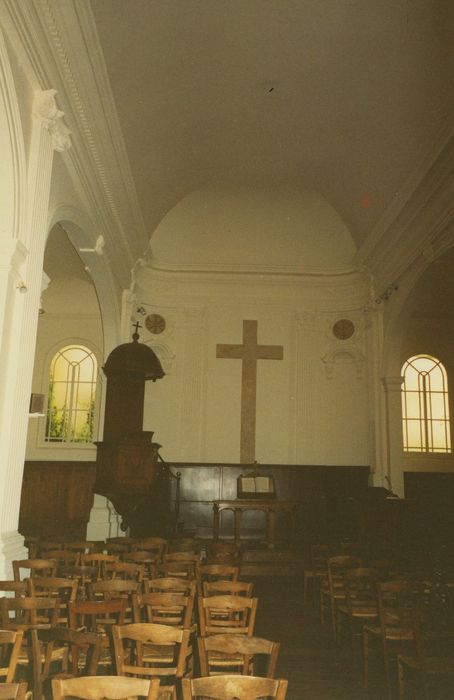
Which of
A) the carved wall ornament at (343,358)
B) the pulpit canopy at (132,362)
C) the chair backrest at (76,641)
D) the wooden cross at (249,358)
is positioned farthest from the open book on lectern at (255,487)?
the chair backrest at (76,641)

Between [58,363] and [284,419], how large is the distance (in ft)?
19.9

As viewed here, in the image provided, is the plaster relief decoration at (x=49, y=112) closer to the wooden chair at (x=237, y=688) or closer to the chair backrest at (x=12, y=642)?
the chair backrest at (x=12, y=642)

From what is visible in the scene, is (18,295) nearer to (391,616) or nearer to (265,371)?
(391,616)

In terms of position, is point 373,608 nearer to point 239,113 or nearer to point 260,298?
point 239,113

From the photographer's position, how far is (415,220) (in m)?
11.9

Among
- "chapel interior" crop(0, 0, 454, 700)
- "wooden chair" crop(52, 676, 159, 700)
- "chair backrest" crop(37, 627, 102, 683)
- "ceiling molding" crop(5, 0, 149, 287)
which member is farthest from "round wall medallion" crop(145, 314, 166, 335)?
"wooden chair" crop(52, 676, 159, 700)

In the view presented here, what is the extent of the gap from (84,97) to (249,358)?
26.6 feet

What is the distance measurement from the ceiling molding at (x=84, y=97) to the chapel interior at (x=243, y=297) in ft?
0.13

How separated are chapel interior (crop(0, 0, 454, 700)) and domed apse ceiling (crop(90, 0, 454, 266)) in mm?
44

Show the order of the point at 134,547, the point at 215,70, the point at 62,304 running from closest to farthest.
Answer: the point at 134,547, the point at 215,70, the point at 62,304

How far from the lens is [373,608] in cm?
650

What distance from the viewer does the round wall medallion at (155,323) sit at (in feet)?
50.9

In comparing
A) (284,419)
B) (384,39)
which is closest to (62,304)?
(284,419)

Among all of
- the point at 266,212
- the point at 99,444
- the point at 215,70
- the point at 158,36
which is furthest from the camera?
the point at 266,212
